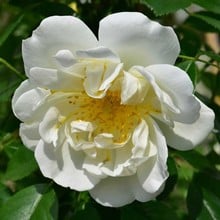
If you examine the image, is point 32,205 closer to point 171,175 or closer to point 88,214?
point 88,214

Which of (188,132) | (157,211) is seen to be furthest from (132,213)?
(188,132)

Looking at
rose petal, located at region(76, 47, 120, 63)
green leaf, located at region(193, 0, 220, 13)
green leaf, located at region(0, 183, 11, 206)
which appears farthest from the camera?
green leaf, located at region(0, 183, 11, 206)

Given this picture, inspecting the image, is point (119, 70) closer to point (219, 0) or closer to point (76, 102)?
point (76, 102)

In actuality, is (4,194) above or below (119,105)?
below

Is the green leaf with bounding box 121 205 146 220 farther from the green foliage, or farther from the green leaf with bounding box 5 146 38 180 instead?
the green leaf with bounding box 5 146 38 180

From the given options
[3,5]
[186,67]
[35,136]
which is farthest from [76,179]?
[3,5]

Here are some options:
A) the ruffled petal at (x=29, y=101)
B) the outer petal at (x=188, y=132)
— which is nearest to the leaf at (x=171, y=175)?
the outer petal at (x=188, y=132)

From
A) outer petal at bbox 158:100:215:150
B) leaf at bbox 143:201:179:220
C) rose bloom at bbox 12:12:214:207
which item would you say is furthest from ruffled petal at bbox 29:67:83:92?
leaf at bbox 143:201:179:220
